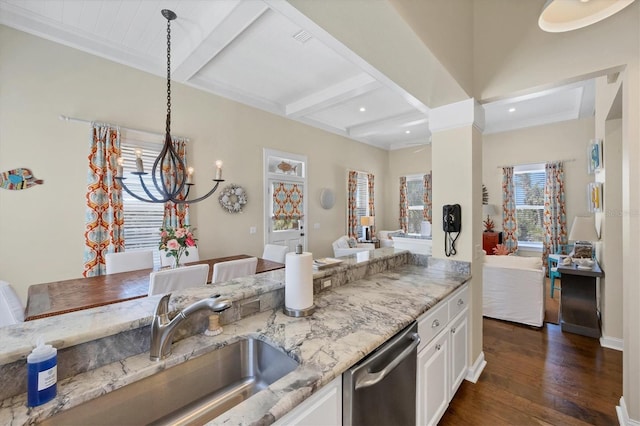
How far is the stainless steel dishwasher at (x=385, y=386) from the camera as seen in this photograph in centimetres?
99

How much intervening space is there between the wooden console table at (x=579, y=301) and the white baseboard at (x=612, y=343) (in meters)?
0.16

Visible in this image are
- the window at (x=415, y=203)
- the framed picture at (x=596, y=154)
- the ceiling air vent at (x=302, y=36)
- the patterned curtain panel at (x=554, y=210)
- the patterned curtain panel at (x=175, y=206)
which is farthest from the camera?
the window at (x=415, y=203)

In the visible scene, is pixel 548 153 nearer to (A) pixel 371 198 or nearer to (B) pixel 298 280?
(A) pixel 371 198

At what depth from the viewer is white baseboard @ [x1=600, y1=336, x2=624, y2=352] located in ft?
8.69

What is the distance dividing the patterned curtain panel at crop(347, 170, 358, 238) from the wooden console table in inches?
154

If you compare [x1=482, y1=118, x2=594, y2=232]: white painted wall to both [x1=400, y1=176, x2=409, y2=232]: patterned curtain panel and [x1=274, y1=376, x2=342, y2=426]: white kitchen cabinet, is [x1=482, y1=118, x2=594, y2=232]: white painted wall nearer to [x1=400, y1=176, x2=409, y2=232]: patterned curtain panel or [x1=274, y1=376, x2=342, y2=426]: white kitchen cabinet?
[x1=400, y1=176, x2=409, y2=232]: patterned curtain panel

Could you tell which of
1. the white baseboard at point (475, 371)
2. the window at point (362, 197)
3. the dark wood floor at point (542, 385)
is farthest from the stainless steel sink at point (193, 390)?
the window at point (362, 197)

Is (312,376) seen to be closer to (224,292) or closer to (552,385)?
(224,292)

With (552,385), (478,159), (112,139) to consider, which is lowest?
(552,385)

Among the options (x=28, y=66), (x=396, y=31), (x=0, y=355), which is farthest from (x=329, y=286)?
(x=28, y=66)

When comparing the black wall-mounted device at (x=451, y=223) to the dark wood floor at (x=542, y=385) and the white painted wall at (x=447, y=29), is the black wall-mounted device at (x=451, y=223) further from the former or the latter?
the dark wood floor at (x=542, y=385)

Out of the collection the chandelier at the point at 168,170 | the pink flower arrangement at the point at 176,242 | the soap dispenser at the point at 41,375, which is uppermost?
the chandelier at the point at 168,170

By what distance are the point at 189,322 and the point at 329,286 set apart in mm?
926

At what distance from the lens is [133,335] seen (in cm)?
98
